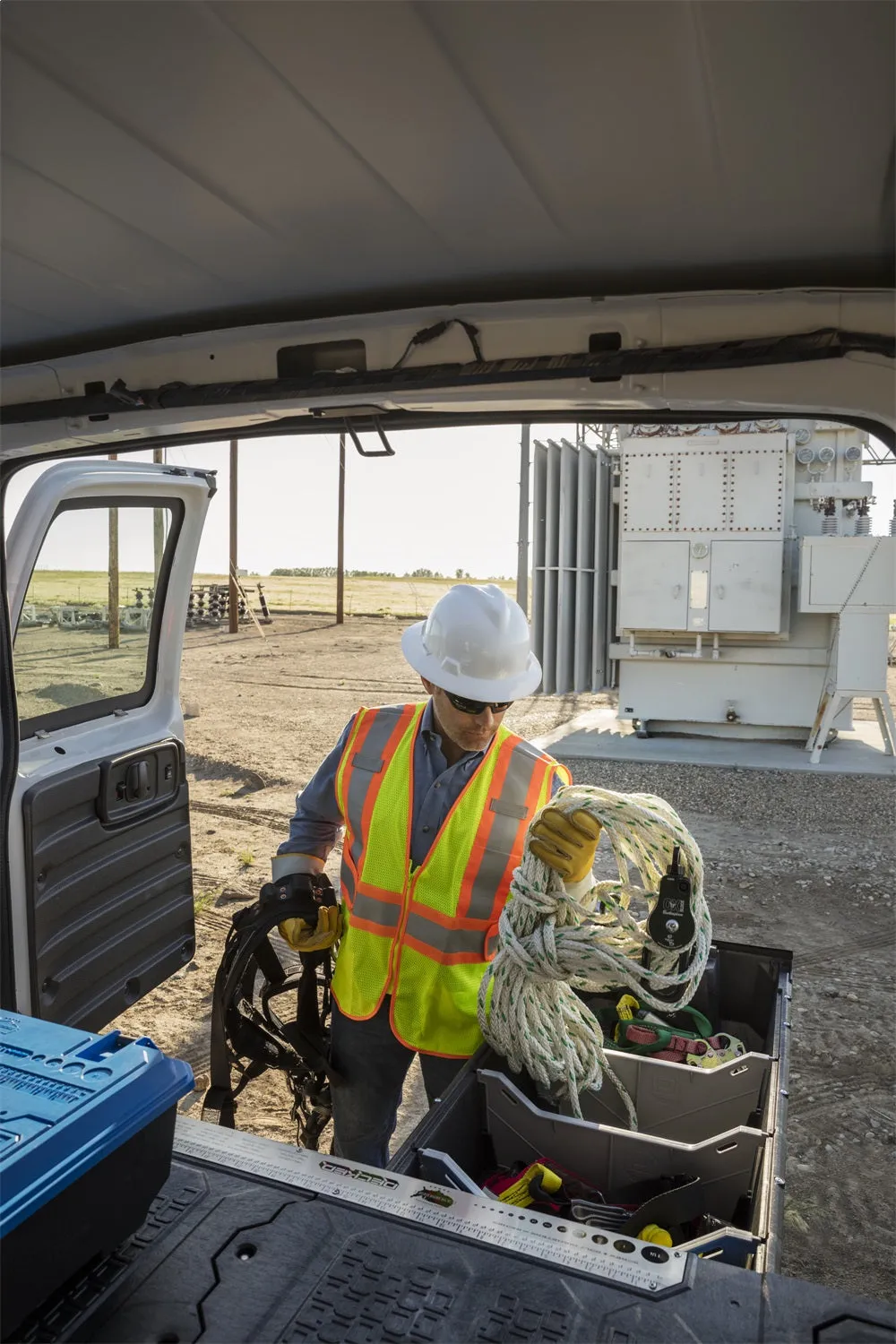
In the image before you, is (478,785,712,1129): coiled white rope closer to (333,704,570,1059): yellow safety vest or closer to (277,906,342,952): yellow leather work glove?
(333,704,570,1059): yellow safety vest

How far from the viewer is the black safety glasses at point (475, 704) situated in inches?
99.2

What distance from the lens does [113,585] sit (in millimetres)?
3615

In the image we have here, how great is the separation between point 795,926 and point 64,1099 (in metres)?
5.38

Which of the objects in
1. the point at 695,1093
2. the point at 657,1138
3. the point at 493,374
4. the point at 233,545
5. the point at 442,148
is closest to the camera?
the point at 442,148

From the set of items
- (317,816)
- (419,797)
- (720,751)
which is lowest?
(720,751)

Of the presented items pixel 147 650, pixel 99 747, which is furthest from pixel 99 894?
pixel 147 650

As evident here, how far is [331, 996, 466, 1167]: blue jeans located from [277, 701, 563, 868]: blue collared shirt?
18.4 inches

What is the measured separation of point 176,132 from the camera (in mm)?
1484

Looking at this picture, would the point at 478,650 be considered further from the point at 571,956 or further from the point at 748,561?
the point at 748,561

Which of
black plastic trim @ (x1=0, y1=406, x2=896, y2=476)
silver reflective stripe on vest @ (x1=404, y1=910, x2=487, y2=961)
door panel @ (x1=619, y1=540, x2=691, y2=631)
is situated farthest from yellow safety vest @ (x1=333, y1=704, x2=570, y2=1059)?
door panel @ (x1=619, y1=540, x2=691, y2=631)

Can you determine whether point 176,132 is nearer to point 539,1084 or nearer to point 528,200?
point 528,200

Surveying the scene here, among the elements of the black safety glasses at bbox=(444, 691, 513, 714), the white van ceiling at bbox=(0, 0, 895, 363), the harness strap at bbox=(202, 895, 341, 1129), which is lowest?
the harness strap at bbox=(202, 895, 341, 1129)

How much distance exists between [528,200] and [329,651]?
19.1 metres

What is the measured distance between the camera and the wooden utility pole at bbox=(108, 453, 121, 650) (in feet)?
11.6
